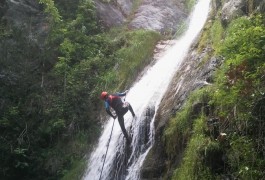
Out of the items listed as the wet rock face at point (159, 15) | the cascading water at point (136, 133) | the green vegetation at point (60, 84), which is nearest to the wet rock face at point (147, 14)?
the wet rock face at point (159, 15)

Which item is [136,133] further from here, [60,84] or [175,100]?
[60,84]

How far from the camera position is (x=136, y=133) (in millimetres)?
9016

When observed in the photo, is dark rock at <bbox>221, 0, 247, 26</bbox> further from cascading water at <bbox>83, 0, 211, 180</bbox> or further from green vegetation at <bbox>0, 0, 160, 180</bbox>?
green vegetation at <bbox>0, 0, 160, 180</bbox>

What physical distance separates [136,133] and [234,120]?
12.4 feet

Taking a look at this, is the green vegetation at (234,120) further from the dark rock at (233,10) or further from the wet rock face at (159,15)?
the wet rock face at (159,15)

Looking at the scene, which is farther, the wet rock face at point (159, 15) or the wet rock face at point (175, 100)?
the wet rock face at point (159, 15)

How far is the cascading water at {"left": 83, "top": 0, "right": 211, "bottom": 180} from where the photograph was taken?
856cm

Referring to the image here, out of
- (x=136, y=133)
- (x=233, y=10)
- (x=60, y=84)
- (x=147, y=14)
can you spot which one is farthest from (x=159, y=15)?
(x=136, y=133)

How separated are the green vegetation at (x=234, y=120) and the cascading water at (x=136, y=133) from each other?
2.07m

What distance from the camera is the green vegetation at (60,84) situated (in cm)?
1130

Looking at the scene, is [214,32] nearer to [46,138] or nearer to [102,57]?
[102,57]

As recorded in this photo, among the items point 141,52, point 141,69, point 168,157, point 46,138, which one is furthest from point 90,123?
point 168,157

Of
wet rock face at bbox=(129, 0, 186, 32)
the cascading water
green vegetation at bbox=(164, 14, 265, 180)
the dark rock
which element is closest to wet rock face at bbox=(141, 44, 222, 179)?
the cascading water

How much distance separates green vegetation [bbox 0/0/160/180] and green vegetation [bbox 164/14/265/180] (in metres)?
5.13
